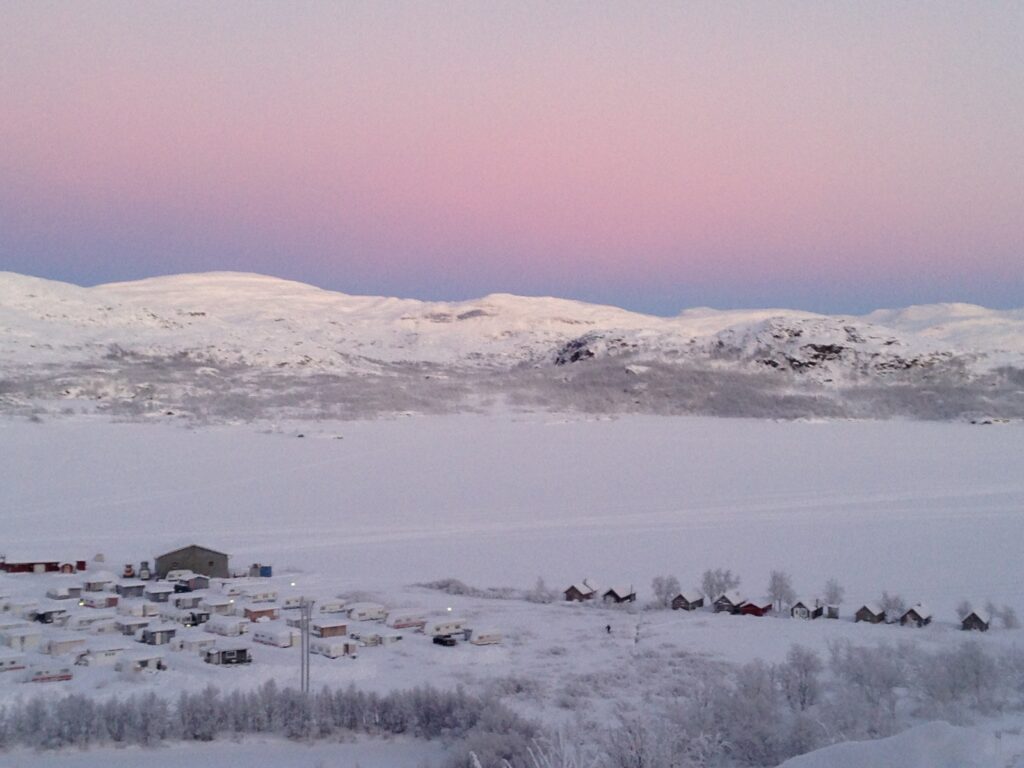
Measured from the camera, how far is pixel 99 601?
1411 centimetres

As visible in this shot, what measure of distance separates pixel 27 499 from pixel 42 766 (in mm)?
19469

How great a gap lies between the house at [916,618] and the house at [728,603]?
235 cm

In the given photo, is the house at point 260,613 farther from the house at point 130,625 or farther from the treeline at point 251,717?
the treeline at point 251,717

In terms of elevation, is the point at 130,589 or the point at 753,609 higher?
the point at 130,589

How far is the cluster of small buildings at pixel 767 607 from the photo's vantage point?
13270 millimetres

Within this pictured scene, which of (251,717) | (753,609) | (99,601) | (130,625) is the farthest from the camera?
(753,609)

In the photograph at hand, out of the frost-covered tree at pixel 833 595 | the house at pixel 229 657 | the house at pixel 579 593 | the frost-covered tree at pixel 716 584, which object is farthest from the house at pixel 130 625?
the frost-covered tree at pixel 833 595

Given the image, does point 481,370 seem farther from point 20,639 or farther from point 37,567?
point 20,639

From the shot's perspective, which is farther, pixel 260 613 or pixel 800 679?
pixel 260 613

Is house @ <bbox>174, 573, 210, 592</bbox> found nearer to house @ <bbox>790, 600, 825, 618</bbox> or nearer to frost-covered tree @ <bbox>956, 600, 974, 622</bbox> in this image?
house @ <bbox>790, 600, 825, 618</bbox>

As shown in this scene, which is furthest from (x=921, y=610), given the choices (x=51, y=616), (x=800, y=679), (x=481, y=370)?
(x=481, y=370)

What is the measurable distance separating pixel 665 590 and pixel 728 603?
46.7 inches

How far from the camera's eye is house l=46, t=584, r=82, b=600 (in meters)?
14.4

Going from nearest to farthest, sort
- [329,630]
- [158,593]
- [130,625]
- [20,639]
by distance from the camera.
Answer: [20,639]
[329,630]
[130,625]
[158,593]
